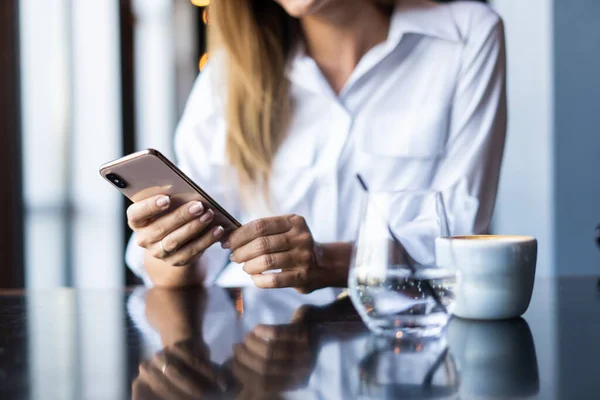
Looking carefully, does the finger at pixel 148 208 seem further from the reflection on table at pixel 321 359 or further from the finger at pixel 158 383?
the finger at pixel 158 383

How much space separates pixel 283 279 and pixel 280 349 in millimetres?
355

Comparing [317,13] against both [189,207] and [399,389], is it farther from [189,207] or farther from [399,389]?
[399,389]

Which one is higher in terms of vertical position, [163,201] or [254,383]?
[163,201]

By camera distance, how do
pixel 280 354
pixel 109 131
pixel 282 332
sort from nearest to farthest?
pixel 280 354 → pixel 282 332 → pixel 109 131

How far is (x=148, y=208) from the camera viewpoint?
0.94 metres

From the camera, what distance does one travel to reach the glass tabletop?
19.0 inches

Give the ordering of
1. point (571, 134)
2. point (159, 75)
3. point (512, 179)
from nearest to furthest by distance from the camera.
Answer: point (571, 134) < point (512, 179) < point (159, 75)

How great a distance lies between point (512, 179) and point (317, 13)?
5.81ft

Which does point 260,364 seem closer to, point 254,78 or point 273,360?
point 273,360

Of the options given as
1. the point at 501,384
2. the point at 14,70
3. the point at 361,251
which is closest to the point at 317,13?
the point at 361,251

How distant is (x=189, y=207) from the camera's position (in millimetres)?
911

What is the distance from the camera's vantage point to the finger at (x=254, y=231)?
0.93m

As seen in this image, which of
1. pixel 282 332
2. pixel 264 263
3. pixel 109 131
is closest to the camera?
pixel 282 332

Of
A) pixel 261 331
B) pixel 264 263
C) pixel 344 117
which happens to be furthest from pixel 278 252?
pixel 344 117
